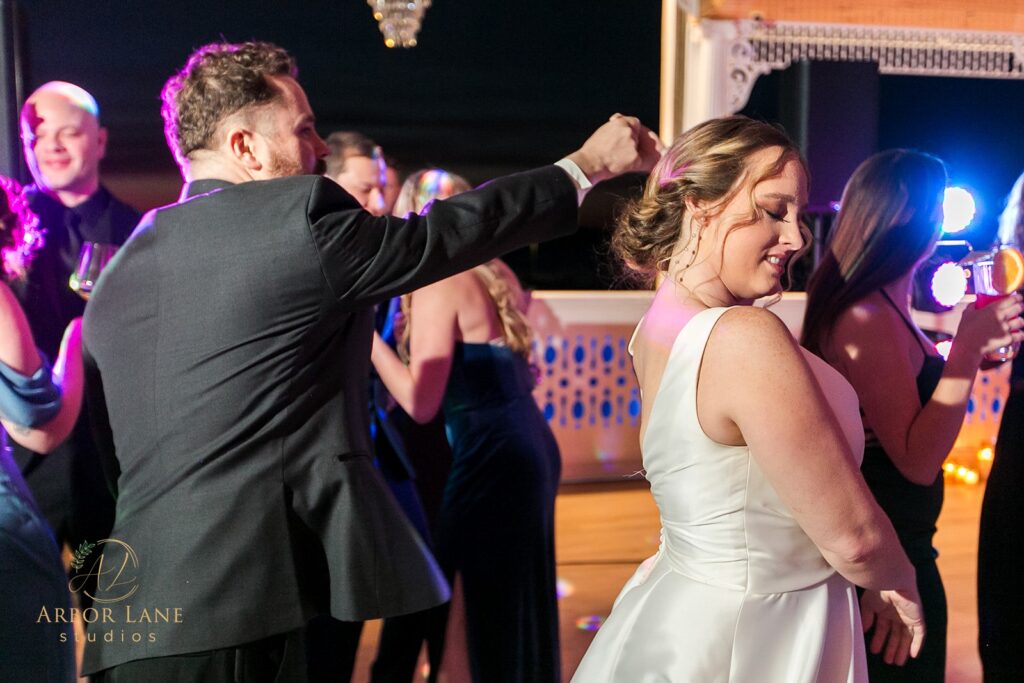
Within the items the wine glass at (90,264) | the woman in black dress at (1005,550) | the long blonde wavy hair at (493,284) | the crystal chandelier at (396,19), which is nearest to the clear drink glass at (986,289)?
the woman in black dress at (1005,550)

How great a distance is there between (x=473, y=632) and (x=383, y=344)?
0.77m

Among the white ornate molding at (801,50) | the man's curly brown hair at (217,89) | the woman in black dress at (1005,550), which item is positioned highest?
the white ornate molding at (801,50)

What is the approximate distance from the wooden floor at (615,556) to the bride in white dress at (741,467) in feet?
5.39

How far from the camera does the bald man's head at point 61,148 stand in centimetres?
247

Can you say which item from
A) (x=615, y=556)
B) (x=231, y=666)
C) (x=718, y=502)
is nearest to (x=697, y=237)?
(x=718, y=502)

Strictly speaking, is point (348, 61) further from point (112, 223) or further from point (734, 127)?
point (734, 127)

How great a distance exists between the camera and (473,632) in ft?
7.80

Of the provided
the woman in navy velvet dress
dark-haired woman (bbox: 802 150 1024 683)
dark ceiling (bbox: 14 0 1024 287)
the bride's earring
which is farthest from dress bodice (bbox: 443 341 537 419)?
dark ceiling (bbox: 14 0 1024 287)

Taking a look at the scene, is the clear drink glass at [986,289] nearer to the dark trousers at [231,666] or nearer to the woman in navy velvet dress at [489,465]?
the woman in navy velvet dress at [489,465]

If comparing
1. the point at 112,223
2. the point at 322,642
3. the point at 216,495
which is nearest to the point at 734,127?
the point at 216,495

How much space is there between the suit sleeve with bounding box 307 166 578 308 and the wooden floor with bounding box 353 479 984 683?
69.0 inches

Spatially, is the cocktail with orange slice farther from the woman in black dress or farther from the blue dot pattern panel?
the blue dot pattern panel

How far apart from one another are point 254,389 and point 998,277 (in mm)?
1409

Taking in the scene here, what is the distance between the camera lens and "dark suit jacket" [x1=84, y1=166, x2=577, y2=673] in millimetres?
1372
